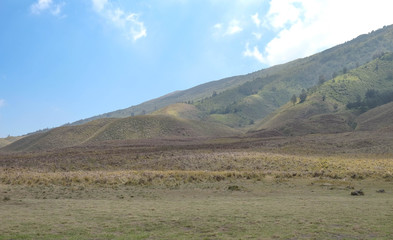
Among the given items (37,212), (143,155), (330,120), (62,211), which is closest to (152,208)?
(62,211)

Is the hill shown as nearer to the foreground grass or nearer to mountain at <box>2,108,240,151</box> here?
mountain at <box>2,108,240,151</box>

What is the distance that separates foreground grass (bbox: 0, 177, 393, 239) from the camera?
17.4 meters

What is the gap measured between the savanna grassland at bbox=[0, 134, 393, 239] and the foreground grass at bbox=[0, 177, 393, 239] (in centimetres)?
6

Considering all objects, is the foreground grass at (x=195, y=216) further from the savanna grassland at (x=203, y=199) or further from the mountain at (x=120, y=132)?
the mountain at (x=120, y=132)

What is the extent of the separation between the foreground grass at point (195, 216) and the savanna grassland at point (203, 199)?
0.06 meters

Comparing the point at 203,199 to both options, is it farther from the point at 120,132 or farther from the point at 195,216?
the point at 120,132

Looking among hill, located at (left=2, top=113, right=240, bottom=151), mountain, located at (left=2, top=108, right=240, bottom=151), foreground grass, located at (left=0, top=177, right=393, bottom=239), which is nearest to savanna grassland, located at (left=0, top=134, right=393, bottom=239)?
foreground grass, located at (left=0, top=177, right=393, bottom=239)

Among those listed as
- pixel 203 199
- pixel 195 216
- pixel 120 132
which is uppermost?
pixel 120 132

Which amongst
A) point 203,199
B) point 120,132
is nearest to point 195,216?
point 203,199

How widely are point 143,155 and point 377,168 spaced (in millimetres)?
38513

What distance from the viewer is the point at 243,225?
62.9 ft

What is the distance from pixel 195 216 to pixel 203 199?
27.5 feet

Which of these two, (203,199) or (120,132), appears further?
(120,132)

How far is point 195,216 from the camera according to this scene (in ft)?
71.7
